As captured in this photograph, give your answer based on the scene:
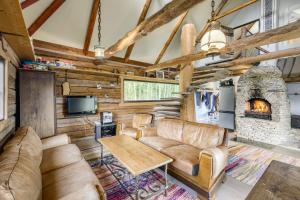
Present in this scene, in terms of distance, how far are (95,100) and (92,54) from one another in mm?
1346

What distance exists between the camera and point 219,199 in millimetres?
2010

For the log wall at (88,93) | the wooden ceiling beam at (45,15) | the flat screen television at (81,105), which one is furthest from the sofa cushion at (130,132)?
the wooden ceiling beam at (45,15)

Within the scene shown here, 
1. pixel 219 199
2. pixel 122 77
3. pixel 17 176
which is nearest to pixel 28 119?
pixel 17 176

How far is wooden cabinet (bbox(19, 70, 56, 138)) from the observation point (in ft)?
8.94

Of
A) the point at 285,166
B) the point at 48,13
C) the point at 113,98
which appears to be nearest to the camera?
the point at 285,166

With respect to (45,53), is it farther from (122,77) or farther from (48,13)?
(122,77)

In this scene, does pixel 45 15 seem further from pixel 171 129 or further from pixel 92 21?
pixel 171 129

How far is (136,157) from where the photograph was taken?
2129mm

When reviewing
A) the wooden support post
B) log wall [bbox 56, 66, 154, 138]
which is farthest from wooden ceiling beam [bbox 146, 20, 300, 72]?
log wall [bbox 56, 66, 154, 138]

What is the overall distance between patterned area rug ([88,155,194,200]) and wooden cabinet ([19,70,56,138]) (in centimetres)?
130

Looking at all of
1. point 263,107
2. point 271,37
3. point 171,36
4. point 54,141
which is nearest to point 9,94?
point 54,141

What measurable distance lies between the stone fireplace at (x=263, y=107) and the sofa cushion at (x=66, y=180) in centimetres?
527

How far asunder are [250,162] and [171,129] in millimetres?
1846

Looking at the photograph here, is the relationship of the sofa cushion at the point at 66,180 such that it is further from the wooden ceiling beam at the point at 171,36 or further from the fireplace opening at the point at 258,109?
the fireplace opening at the point at 258,109
